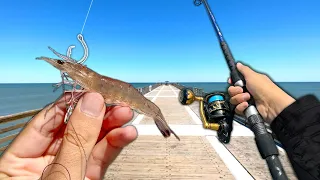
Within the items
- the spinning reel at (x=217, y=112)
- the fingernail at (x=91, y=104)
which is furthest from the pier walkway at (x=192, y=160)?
→ the fingernail at (x=91, y=104)

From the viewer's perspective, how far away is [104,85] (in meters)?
2.18

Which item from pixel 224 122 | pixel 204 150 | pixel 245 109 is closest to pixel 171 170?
pixel 204 150

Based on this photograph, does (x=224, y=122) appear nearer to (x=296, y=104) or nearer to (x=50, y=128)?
(x=296, y=104)

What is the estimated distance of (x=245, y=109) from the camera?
2.57 metres

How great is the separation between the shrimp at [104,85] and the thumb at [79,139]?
225 mm

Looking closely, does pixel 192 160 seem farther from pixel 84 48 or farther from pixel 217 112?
pixel 84 48

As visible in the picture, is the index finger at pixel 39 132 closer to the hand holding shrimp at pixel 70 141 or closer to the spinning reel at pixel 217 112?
the hand holding shrimp at pixel 70 141

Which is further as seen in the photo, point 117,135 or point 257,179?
point 257,179

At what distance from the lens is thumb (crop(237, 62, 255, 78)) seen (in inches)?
102

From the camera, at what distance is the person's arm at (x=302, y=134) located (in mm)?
1508

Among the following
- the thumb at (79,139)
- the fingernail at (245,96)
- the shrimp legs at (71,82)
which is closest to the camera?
the thumb at (79,139)

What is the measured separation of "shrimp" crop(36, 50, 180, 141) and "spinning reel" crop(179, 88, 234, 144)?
1.20 metres

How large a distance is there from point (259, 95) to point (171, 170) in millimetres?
4979

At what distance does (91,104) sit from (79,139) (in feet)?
0.92
